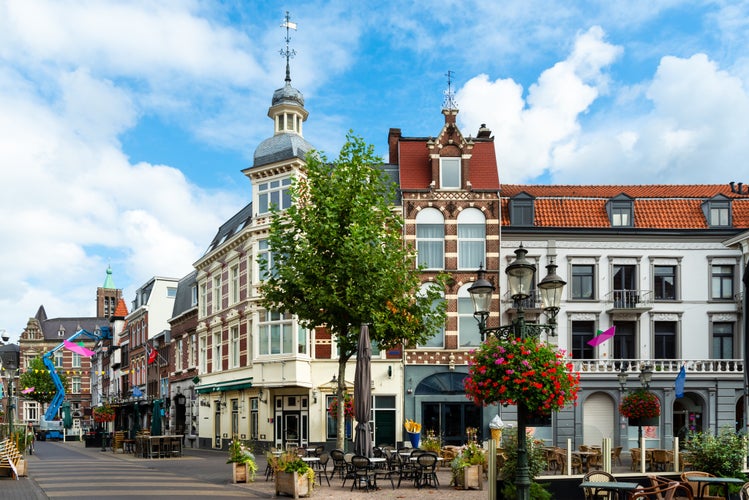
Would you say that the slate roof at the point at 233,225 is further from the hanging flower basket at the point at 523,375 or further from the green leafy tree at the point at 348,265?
the hanging flower basket at the point at 523,375

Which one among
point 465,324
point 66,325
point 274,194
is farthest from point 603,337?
point 66,325

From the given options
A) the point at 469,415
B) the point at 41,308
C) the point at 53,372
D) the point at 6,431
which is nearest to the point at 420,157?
the point at 469,415

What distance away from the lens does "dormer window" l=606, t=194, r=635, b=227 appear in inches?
1545

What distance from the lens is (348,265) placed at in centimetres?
2436

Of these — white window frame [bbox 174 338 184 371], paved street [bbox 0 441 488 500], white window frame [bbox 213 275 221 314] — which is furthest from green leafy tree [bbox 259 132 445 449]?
white window frame [bbox 174 338 184 371]

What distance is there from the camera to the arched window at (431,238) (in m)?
38.1

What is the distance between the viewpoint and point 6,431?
33.9m

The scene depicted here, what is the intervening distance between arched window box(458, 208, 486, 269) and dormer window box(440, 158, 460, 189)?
5.14 ft

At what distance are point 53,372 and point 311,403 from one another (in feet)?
103

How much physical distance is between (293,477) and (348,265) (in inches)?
279

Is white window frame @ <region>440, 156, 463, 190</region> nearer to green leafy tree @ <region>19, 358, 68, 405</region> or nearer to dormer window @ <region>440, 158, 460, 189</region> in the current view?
dormer window @ <region>440, 158, 460, 189</region>

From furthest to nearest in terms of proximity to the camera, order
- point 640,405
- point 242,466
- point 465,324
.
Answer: point 465,324 → point 640,405 → point 242,466

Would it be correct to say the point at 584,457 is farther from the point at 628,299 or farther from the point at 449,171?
the point at 449,171

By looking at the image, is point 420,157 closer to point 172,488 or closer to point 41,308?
point 172,488
